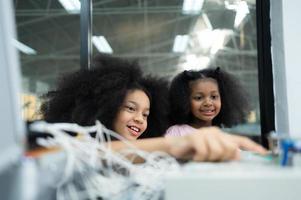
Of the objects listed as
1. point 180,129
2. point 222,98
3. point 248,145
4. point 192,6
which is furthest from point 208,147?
point 192,6

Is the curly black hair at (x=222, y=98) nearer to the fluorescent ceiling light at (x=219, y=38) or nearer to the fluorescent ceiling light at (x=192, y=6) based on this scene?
the fluorescent ceiling light at (x=192, y=6)

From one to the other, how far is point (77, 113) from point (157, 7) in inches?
129

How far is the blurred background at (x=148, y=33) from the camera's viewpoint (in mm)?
3744

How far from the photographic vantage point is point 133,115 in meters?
1.26

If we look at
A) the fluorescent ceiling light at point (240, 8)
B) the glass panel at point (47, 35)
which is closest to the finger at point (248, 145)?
the fluorescent ceiling light at point (240, 8)

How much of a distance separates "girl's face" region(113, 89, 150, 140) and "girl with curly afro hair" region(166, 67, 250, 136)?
1.58ft

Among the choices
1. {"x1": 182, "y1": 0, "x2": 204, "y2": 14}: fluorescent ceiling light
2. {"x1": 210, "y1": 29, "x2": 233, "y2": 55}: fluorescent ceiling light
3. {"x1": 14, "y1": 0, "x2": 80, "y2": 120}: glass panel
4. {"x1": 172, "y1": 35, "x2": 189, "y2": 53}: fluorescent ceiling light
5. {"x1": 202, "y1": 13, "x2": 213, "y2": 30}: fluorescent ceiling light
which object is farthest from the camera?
{"x1": 172, "y1": 35, "x2": 189, "y2": 53}: fluorescent ceiling light

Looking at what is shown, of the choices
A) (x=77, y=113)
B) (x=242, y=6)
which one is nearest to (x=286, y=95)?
(x=242, y=6)

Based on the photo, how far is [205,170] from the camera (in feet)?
1.51

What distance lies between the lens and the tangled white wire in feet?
1.63

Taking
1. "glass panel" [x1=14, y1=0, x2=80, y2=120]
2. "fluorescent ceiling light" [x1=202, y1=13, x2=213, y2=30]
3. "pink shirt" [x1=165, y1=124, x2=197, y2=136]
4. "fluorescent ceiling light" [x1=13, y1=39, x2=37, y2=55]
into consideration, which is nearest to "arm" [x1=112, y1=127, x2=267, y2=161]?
"fluorescent ceiling light" [x1=13, y1=39, x2=37, y2=55]

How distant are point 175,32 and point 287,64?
373 centimetres

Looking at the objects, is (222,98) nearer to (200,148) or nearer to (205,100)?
(205,100)

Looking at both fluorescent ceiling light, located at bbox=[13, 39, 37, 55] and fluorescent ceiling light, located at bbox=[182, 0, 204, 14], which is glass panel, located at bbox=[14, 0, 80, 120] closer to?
fluorescent ceiling light, located at bbox=[13, 39, 37, 55]
